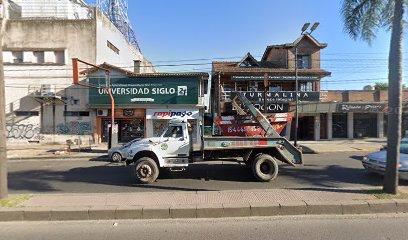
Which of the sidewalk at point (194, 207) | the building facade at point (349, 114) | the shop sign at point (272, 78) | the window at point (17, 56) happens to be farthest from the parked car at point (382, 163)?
the window at point (17, 56)

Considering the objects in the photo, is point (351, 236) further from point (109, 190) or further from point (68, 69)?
point (68, 69)

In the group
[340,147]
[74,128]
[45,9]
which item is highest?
[45,9]

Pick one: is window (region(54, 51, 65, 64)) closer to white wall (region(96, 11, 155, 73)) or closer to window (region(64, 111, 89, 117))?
white wall (region(96, 11, 155, 73))

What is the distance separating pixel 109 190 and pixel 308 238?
215 inches

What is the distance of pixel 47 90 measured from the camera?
2162 cm

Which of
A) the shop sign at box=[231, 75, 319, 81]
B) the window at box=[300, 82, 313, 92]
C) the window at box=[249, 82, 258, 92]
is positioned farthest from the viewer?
the window at box=[300, 82, 313, 92]

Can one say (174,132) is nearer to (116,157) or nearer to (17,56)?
(116,157)

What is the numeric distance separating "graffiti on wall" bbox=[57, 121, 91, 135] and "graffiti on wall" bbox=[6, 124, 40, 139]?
1784 mm

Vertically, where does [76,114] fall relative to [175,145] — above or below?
above

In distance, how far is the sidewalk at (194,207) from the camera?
17.6 feet

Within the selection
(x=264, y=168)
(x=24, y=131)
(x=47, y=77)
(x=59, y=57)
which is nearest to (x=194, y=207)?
(x=264, y=168)

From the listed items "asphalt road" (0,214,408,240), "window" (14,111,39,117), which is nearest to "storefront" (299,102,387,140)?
"asphalt road" (0,214,408,240)

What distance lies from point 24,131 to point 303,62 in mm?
26584

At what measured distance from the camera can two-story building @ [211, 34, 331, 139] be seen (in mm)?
26125
